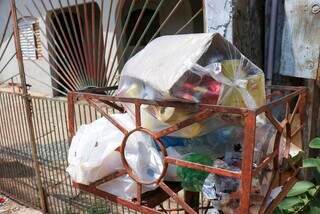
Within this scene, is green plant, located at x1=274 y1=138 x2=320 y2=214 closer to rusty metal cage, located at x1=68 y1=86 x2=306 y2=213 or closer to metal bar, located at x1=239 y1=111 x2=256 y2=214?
rusty metal cage, located at x1=68 y1=86 x2=306 y2=213

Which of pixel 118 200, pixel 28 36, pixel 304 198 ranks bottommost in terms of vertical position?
pixel 304 198

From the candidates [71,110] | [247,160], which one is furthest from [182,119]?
[71,110]

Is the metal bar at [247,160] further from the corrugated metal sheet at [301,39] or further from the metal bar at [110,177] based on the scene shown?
the corrugated metal sheet at [301,39]

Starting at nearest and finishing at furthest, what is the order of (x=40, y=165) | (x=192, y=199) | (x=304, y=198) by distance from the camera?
(x=192, y=199)
(x=304, y=198)
(x=40, y=165)

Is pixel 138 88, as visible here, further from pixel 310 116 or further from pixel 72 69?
pixel 72 69

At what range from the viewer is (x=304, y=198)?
6.03 feet

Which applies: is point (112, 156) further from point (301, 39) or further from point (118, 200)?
point (301, 39)

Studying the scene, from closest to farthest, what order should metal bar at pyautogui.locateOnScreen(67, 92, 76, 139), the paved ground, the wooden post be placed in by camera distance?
metal bar at pyautogui.locateOnScreen(67, 92, 76, 139)
the wooden post
the paved ground

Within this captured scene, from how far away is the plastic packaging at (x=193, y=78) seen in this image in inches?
42.8

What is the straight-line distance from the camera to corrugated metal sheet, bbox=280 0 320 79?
68.0 inches

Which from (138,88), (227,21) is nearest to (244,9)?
(227,21)

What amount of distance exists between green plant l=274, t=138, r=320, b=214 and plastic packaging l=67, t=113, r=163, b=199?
0.82m

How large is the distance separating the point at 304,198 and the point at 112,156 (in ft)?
3.62

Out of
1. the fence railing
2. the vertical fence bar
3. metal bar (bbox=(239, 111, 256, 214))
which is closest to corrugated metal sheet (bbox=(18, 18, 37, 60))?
the fence railing
